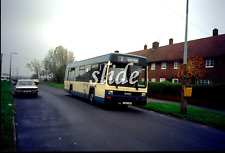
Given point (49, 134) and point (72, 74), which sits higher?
point (72, 74)

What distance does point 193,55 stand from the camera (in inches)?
1056

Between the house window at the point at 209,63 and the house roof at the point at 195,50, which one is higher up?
the house roof at the point at 195,50

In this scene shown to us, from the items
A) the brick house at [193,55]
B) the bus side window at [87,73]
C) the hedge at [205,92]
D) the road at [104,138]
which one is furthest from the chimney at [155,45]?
the road at [104,138]

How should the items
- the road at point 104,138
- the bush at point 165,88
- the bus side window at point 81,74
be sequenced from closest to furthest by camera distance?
the road at point 104,138 < the bus side window at point 81,74 < the bush at point 165,88

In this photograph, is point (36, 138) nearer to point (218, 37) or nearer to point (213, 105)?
point (213, 105)

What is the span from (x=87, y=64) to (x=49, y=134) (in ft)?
29.4

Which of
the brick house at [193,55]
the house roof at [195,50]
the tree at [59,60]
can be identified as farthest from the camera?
the tree at [59,60]

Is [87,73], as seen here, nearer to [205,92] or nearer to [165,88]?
[165,88]

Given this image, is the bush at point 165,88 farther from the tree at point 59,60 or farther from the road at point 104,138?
the tree at point 59,60

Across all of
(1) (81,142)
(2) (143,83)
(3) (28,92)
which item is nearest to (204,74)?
(2) (143,83)

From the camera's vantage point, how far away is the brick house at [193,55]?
23966 mm

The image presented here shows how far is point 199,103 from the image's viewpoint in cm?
1565

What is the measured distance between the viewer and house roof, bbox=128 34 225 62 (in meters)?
25.2

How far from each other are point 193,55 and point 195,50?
197 cm
